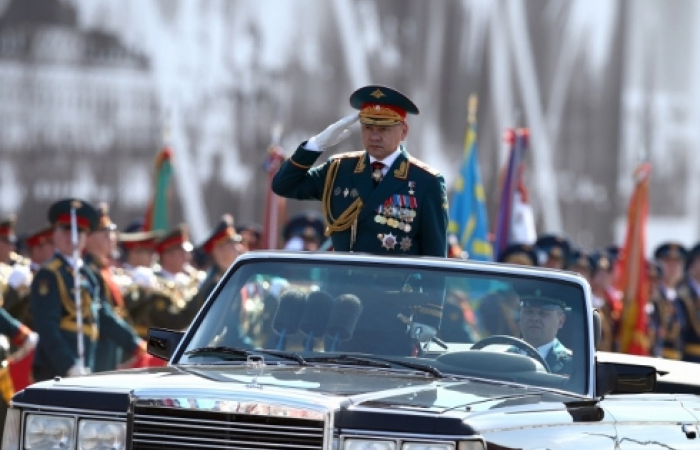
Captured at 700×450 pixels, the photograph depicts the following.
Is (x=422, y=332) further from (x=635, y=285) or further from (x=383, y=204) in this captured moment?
(x=635, y=285)

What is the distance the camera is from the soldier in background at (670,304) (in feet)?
66.0

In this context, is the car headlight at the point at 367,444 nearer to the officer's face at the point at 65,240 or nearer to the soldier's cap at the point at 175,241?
the officer's face at the point at 65,240

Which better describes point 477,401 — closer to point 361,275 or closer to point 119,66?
point 361,275

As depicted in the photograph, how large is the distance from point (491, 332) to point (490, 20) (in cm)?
2617

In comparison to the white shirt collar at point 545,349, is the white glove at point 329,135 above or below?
above

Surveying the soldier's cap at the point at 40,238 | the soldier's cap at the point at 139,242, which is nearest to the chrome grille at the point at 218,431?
the soldier's cap at the point at 40,238

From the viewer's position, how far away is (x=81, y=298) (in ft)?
42.4

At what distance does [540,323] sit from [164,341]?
159cm

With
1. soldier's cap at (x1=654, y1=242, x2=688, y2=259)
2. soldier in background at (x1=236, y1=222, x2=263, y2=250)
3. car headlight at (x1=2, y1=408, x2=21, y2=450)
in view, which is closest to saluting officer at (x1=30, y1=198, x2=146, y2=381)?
car headlight at (x1=2, y1=408, x2=21, y2=450)

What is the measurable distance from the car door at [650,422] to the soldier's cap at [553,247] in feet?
42.0

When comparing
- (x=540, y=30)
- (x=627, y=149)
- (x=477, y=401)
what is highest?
(x=540, y=30)

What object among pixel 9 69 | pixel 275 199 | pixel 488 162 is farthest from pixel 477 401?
pixel 488 162

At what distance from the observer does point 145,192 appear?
2683 centimetres

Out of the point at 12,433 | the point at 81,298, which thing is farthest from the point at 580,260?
the point at 12,433
